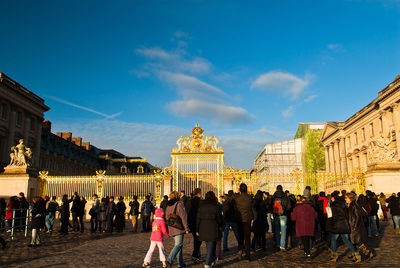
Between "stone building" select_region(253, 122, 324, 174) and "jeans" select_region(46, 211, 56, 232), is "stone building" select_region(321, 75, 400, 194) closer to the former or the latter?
"stone building" select_region(253, 122, 324, 174)

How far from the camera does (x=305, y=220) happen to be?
340 inches

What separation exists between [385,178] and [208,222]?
15.1m

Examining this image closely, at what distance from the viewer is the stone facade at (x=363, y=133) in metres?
37.1

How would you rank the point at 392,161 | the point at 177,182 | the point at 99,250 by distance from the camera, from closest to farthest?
the point at 99,250, the point at 392,161, the point at 177,182

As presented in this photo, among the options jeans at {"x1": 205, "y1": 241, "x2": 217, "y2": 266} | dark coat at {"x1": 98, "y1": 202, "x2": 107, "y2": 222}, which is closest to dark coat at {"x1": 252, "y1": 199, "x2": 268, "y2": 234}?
jeans at {"x1": 205, "y1": 241, "x2": 217, "y2": 266}

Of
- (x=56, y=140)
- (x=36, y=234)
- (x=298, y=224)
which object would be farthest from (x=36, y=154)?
(x=298, y=224)

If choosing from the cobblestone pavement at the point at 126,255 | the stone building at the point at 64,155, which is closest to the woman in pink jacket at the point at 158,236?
the cobblestone pavement at the point at 126,255

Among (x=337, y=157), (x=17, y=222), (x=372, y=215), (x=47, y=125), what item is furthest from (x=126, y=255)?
(x=47, y=125)

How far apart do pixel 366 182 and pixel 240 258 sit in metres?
14.0

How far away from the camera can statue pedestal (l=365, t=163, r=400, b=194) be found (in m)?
18.3

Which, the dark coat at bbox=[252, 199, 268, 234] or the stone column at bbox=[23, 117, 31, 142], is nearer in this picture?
the dark coat at bbox=[252, 199, 268, 234]

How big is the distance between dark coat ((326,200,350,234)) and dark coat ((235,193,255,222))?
1989 millimetres

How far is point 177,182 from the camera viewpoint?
20734mm

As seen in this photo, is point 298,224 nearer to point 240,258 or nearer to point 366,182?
point 240,258
